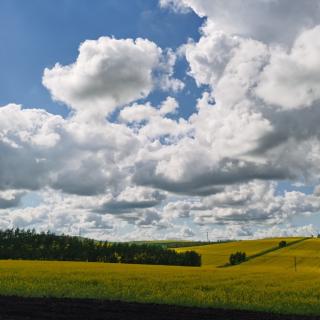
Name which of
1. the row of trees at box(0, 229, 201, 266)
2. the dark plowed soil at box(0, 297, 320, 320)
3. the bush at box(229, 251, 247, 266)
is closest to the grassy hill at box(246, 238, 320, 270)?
the bush at box(229, 251, 247, 266)

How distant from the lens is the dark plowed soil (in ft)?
76.8

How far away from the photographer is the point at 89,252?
123 m

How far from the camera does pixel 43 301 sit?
28547mm

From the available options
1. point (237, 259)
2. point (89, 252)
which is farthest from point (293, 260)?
point (89, 252)

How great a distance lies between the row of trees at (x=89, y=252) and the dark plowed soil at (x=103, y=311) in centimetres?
8675

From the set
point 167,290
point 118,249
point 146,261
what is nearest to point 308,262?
point 146,261

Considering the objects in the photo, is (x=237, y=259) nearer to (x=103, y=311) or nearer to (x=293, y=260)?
(x=293, y=260)

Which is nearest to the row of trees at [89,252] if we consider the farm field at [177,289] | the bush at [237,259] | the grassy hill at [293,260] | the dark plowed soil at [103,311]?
Result: the bush at [237,259]

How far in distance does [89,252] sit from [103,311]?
99.8 m

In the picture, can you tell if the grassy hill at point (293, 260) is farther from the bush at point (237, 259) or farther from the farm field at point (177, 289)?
the farm field at point (177, 289)

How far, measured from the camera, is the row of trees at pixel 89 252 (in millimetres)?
117000

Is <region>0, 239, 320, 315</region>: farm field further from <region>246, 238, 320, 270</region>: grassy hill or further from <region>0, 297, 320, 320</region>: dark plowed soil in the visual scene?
<region>246, 238, 320, 270</region>: grassy hill

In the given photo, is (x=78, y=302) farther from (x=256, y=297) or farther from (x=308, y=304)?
(x=308, y=304)

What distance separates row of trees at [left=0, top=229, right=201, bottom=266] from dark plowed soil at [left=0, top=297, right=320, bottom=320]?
8675cm
